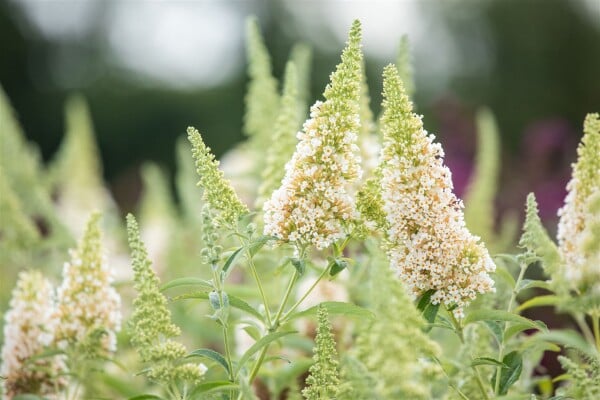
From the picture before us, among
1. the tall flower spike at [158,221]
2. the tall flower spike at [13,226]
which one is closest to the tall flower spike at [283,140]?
the tall flower spike at [13,226]

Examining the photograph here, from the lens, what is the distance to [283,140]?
2.55 meters

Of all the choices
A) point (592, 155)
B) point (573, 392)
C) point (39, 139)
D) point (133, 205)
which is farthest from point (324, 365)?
point (39, 139)

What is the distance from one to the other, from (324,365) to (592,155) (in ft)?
2.66

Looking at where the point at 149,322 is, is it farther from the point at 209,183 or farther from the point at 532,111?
the point at 532,111

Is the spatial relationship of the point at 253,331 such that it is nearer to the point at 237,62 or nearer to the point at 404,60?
the point at 404,60

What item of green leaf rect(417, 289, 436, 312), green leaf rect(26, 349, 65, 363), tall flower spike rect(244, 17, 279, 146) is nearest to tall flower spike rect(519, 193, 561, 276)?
green leaf rect(417, 289, 436, 312)

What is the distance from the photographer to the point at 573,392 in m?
1.63

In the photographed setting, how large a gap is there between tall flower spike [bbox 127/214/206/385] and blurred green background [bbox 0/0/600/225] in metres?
12.3

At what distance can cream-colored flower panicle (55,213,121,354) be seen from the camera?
6.66 feet

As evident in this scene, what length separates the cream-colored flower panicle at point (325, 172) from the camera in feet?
5.72

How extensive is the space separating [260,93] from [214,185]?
5.61 feet

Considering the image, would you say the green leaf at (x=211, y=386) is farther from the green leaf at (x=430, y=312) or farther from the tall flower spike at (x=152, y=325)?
the green leaf at (x=430, y=312)

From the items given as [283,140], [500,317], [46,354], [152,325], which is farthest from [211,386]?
[283,140]

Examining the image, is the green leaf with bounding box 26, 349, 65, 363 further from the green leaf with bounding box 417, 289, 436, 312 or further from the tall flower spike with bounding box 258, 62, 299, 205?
the green leaf with bounding box 417, 289, 436, 312
